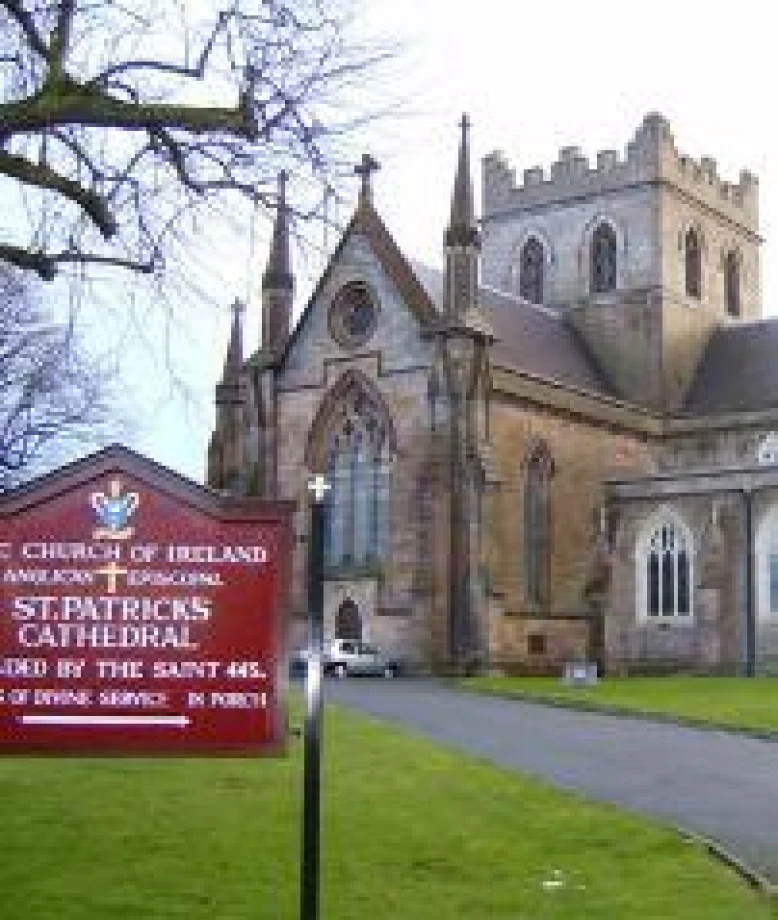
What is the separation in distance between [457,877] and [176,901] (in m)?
2.29

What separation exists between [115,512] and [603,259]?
195ft

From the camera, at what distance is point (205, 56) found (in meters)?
12.2

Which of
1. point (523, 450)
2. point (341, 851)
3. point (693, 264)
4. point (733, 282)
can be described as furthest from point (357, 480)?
point (341, 851)

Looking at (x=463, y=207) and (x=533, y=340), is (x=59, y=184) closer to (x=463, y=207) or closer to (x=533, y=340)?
(x=463, y=207)

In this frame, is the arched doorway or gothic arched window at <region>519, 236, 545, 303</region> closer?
the arched doorway

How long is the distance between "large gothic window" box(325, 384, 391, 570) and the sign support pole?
42971mm

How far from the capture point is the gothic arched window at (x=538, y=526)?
53.9m

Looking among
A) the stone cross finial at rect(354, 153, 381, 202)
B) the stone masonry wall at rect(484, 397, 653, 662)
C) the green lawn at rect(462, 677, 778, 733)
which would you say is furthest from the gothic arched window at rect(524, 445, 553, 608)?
the stone cross finial at rect(354, 153, 381, 202)

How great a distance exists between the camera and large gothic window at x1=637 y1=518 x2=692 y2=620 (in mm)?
50625

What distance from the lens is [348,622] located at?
173 feet

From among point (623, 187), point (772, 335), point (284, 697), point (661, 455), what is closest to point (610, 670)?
point (661, 455)

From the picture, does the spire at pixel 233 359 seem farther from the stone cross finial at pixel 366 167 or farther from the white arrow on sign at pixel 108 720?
the white arrow on sign at pixel 108 720

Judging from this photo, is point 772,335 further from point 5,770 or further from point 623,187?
point 5,770

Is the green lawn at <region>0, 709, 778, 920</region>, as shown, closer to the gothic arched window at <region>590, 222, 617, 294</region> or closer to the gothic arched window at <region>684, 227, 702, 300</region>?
the gothic arched window at <region>590, 222, 617, 294</region>
